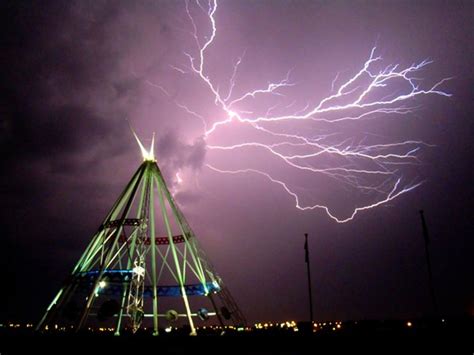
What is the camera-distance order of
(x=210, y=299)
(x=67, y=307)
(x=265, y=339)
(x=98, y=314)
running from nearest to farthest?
(x=265, y=339), (x=98, y=314), (x=67, y=307), (x=210, y=299)

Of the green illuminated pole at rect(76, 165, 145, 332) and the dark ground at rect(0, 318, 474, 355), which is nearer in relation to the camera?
the dark ground at rect(0, 318, 474, 355)

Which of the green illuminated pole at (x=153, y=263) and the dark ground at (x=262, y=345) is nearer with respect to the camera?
the dark ground at (x=262, y=345)

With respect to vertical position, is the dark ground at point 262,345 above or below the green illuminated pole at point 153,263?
below

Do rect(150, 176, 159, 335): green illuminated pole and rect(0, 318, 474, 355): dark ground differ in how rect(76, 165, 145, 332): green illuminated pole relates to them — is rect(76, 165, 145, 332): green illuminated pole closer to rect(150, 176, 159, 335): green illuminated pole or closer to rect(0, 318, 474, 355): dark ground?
rect(150, 176, 159, 335): green illuminated pole

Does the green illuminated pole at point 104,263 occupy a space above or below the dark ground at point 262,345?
above

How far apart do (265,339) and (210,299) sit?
1605 centimetres

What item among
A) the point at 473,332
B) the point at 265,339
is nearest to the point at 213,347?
the point at 265,339

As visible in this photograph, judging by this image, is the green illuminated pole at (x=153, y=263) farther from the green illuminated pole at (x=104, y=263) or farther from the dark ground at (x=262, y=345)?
the dark ground at (x=262, y=345)

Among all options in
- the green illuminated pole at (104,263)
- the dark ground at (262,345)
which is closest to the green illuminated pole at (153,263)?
the green illuminated pole at (104,263)

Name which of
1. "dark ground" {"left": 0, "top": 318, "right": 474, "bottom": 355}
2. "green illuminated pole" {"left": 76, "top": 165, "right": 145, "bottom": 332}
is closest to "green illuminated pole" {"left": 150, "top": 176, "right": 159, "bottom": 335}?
"green illuminated pole" {"left": 76, "top": 165, "right": 145, "bottom": 332}

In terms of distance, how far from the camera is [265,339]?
14.8 m

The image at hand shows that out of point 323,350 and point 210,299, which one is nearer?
point 323,350

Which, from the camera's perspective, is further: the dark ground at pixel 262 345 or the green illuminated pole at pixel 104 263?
the green illuminated pole at pixel 104 263

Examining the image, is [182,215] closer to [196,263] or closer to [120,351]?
[196,263]
